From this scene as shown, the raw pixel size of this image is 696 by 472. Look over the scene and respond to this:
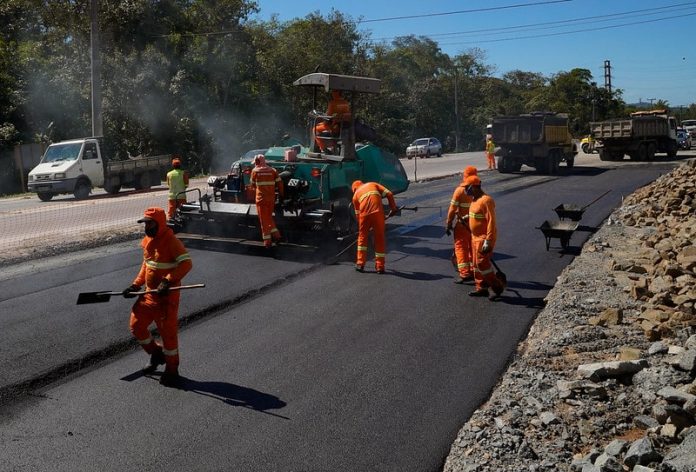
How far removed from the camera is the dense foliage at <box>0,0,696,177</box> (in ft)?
108

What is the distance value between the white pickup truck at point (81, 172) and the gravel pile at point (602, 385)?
58.1ft

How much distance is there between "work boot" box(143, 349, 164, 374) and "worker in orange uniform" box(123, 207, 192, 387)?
0.04 metres

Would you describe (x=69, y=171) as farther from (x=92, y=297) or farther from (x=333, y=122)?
(x=92, y=297)

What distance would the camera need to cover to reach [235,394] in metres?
6.00

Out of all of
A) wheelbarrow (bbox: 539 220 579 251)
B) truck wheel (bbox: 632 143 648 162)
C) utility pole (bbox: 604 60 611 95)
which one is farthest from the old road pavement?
utility pole (bbox: 604 60 611 95)

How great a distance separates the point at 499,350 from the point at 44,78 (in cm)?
3127

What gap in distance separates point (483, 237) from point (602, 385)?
3.48 meters

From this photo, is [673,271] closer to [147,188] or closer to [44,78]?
[147,188]

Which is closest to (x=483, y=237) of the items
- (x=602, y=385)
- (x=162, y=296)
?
(x=602, y=385)

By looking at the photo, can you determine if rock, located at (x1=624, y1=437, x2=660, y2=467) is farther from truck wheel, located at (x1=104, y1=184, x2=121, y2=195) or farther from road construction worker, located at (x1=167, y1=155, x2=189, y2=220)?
truck wheel, located at (x1=104, y1=184, x2=121, y2=195)

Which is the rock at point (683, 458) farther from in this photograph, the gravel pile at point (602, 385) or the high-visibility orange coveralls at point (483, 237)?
the high-visibility orange coveralls at point (483, 237)

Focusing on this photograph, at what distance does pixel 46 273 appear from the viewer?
423 inches


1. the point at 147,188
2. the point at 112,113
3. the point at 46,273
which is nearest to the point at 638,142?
the point at 147,188

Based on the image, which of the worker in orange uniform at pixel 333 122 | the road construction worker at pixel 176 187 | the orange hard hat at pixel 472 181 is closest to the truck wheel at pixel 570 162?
the worker in orange uniform at pixel 333 122
